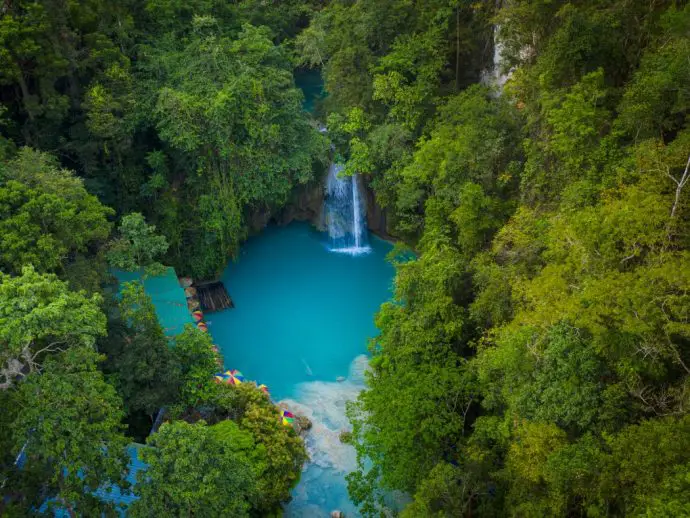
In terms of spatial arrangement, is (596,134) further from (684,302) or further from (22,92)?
(22,92)

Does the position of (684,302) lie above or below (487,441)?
above

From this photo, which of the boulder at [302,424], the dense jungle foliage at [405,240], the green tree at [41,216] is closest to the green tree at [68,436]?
the dense jungle foliage at [405,240]

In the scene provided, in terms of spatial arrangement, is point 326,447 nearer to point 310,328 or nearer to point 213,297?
point 310,328

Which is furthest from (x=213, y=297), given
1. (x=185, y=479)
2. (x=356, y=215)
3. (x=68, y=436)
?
(x=185, y=479)

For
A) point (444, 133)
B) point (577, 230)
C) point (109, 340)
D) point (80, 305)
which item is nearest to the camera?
point (577, 230)

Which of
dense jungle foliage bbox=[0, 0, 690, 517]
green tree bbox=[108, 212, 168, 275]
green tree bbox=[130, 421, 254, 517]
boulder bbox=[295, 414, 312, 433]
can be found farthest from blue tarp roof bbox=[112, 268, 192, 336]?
green tree bbox=[130, 421, 254, 517]

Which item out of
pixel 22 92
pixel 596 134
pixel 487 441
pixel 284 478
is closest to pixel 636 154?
pixel 596 134
